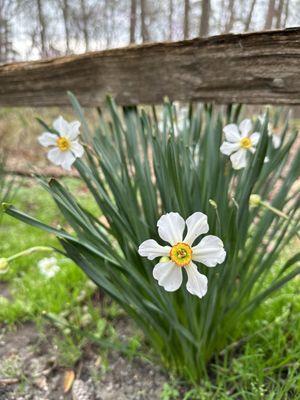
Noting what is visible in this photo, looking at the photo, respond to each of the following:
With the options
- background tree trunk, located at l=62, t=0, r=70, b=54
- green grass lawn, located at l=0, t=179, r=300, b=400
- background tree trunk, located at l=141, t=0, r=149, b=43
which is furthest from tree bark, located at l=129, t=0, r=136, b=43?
green grass lawn, located at l=0, t=179, r=300, b=400

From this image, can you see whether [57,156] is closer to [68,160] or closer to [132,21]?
[68,160]

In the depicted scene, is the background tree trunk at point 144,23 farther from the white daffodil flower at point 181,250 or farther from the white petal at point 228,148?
the white daffodil flower at point 181,250

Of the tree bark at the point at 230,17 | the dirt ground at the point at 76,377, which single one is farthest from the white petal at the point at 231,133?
the tree bark at the point at 230,17

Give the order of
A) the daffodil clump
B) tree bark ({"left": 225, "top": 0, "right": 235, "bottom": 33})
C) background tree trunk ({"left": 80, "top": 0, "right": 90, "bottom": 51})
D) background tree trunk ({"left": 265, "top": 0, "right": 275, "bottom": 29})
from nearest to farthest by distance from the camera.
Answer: the daffodil clump < background tree trunk ({"left": 265, "top": 0, "right": 275, "bottom": 29}) < tree bark ({"left": 225, "top": 0, "right": 235, "bottom": 33}) < background tree trunk ({"left": 80, "top": 0, "right": 90, "bottom": 51})

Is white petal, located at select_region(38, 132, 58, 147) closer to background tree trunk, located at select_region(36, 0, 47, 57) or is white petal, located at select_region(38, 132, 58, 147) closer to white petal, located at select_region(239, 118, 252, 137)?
white petal, located at select_region(239, 118, 252, 137)

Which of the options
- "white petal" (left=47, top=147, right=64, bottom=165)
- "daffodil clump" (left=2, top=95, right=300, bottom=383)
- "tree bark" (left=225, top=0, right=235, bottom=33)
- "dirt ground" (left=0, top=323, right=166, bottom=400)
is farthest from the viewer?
"tree bark" (left=225, top=0, right=235, bottom=33)

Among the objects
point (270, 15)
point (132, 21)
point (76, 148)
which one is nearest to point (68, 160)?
point (76, 148)

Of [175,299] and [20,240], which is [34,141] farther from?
[175,299]
